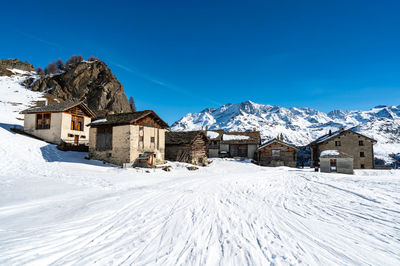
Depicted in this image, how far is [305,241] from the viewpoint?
17.1 ft

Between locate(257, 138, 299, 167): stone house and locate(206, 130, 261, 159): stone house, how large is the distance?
12.9 feet

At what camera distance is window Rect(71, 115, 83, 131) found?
28.9m

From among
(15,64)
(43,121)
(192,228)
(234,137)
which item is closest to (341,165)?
(234,137)

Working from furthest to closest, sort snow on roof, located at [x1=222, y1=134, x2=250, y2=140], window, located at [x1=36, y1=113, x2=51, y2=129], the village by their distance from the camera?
snow on roof, located at [x1=222, y1=134, x2=250, y2=140] → window, located at [x1=36, y1=113, x2=51, y2=129] → the village

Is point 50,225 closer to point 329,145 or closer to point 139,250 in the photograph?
point 139,250

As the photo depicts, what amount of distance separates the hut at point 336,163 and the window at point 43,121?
39361mm

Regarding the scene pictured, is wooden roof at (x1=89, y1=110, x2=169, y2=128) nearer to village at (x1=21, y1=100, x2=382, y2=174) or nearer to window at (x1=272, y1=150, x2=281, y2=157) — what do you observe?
village at (x1=21, y1=100, x2=382, y2=174)

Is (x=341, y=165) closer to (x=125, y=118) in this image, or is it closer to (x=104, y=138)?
(x=125, y=118)

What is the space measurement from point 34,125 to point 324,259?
118 ft

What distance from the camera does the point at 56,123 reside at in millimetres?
27531

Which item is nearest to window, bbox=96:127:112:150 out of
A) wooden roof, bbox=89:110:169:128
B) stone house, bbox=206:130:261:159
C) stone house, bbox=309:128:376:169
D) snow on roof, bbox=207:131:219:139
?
wooden roof, bbox=89:110:169:128

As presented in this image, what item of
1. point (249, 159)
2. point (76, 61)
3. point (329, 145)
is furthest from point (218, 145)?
point (76, 61)

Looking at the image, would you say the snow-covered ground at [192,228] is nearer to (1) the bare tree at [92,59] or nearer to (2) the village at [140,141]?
(2) the village at [140,141]

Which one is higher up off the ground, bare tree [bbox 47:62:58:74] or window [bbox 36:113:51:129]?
bare tree [bbox 47:62:58:74]
